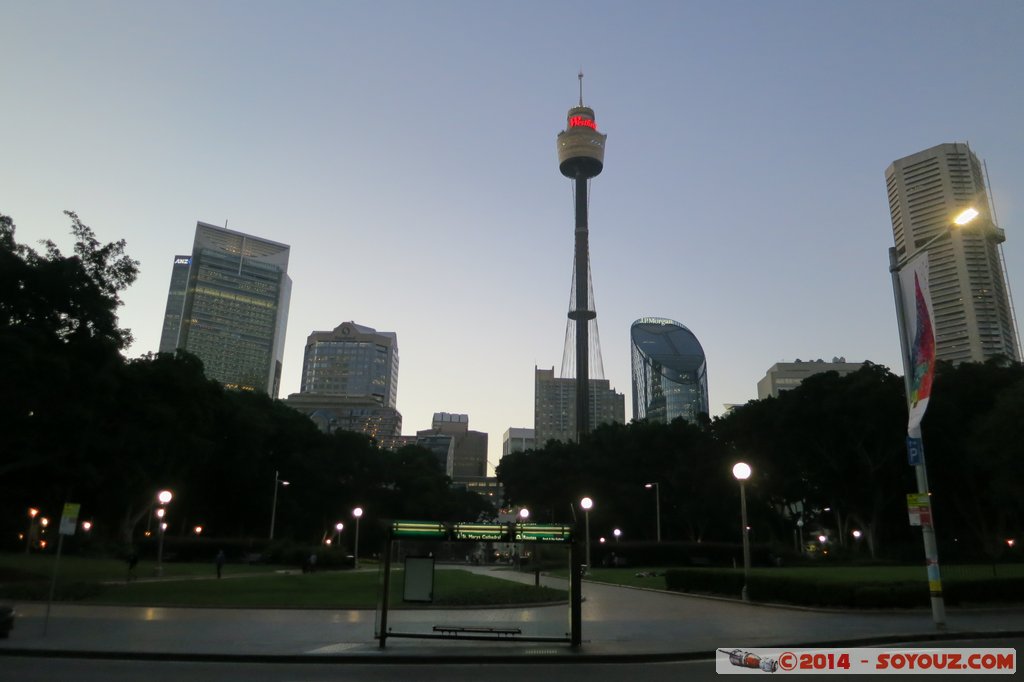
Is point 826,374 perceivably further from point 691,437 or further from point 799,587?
point 799,587

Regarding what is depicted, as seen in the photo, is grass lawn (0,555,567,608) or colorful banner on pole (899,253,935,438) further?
grass lawn (0,555,567,608)

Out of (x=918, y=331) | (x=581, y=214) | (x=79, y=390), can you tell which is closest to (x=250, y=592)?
(x=79, y=390)

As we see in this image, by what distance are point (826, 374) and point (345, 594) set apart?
53354 millimetres

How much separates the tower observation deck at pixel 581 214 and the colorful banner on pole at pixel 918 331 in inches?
6142

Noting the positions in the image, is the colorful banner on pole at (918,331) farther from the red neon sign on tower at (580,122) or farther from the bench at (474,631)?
the red neon sign on tower at (580,122)

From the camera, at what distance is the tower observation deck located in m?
180

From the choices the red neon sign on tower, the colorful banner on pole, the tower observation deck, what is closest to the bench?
the colorful banner on pole

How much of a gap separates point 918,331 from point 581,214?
16774 centimetres

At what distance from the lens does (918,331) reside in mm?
18688

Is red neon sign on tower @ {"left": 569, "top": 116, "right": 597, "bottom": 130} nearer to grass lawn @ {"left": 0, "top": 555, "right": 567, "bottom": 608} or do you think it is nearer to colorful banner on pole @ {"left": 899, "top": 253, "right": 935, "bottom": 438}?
grass lawn @ {"left": 0, "top": 555, "right": 567, "bottom": 608}

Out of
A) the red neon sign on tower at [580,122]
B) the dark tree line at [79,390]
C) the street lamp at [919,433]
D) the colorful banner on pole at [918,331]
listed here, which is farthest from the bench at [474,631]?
the red neon sign on tower at [580,122]

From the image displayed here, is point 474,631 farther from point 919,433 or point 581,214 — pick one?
point 581,214

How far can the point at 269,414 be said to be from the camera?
89625mm

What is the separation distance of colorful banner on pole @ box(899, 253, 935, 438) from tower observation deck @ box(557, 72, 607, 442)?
156002 millimetres
